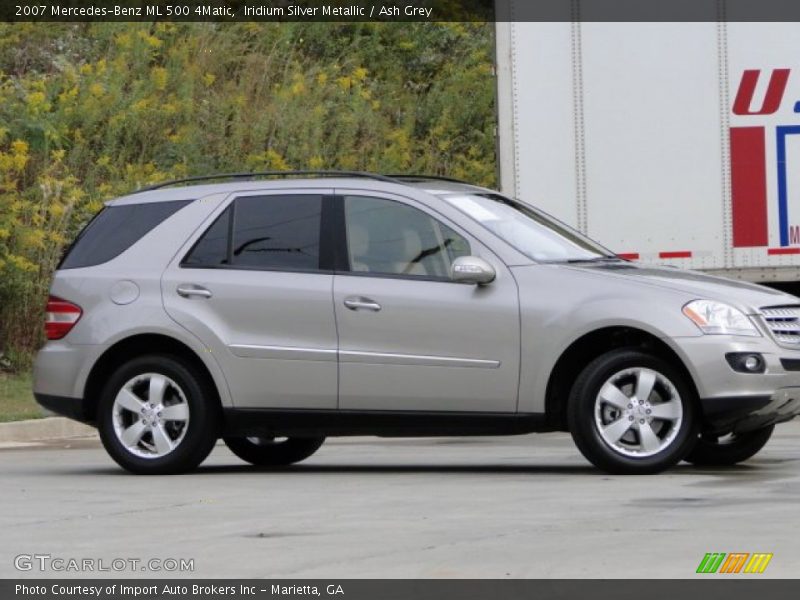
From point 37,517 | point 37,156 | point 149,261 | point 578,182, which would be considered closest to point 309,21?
point 37,156

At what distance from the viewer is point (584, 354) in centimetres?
1117

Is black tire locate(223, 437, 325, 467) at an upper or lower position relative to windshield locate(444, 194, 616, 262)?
lower

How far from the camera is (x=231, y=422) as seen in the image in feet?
38.0

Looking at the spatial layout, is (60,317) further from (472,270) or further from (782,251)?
(782,251)

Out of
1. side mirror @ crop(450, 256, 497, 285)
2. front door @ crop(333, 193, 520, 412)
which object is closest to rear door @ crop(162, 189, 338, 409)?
front door @ crop(333, 193, 520, 412)

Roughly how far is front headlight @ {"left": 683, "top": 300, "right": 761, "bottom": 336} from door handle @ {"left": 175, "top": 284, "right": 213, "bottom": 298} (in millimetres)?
2815

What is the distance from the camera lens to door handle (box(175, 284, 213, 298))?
1159 centimetres

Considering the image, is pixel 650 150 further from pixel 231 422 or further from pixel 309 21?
pixel 309 21

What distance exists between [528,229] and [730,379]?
1621mm

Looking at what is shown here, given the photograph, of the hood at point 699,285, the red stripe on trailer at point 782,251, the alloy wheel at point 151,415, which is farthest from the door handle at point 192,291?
the red stripe on trailer at point 782,251

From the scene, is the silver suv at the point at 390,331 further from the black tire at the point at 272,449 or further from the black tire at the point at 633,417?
the black tire at the point at 272,449

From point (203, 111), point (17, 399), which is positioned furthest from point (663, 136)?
point (203, 111)

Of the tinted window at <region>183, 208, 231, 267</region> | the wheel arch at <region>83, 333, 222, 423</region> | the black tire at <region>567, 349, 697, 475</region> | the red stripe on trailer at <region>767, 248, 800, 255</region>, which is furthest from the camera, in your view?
the red stripe on trailer at <region>767, 248, 800, 255</region>

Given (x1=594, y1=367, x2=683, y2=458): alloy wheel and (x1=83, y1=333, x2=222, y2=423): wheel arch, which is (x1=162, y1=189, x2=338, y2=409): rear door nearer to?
(x1=83, y1=333, x2=222, y2=423): wheel arch
